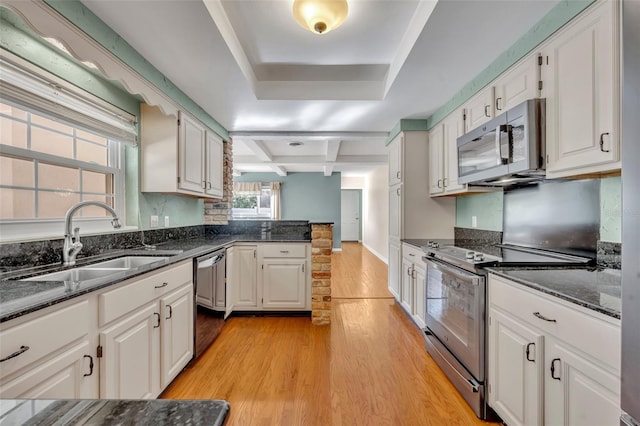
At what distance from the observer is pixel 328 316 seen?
2922 mm

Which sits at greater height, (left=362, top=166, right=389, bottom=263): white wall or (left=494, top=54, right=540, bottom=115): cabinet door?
(left=494, top=54, right=540, bottom=115): cabinet door

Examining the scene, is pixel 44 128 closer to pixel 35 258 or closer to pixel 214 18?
pixel 35 258

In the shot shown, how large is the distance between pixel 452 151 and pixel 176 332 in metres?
2.77

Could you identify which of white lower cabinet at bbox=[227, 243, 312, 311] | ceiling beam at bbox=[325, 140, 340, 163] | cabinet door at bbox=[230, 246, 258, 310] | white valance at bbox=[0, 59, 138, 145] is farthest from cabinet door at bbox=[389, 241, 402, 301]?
white valance at bbox=[0, 59, 138, 145]

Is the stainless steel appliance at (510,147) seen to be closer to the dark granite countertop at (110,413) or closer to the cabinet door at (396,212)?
the cabinet door at (396,212)

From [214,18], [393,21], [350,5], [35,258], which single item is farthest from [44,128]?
[393,21]

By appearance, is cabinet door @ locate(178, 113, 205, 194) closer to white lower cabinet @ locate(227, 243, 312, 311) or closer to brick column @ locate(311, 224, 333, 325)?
white lower cabinet @ locate(227, 243, 312, 311)

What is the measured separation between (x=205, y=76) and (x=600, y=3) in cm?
244

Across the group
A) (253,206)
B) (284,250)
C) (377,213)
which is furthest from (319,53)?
(253,206)

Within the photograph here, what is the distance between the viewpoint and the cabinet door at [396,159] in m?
3.25

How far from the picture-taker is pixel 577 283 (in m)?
1.22

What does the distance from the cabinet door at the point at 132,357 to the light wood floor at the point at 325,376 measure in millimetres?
343

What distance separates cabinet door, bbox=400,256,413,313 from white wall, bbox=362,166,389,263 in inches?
113

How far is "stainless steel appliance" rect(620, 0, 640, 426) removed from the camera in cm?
66
